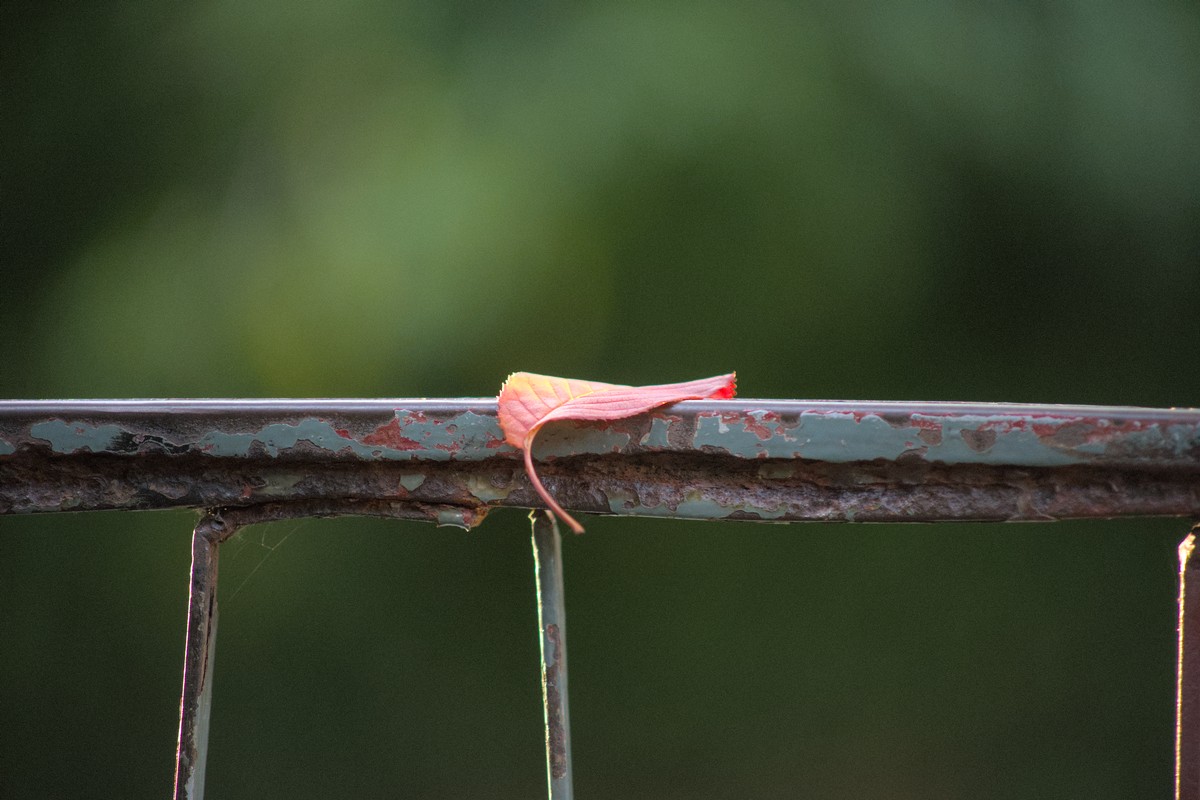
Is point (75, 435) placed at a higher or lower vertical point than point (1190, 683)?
higher

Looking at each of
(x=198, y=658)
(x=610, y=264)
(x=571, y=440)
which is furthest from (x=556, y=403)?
(x=610, y=264)

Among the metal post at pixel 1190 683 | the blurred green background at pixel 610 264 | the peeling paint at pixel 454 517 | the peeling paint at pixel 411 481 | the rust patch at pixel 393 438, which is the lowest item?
the metal post at pixel 1190 683

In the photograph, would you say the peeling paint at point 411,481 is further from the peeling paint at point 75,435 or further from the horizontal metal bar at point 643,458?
the peeling paint at point 75,435

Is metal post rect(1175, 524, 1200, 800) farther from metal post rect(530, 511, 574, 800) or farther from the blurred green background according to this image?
the blurred green background

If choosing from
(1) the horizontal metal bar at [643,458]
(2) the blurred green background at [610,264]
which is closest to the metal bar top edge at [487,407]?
(1) the horizontal metal bar at [643,458]

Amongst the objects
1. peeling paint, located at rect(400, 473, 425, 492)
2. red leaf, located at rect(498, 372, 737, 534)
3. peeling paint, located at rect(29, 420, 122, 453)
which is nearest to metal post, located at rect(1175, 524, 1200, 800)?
red leaf, located at rect(498, 372, 737, 534)

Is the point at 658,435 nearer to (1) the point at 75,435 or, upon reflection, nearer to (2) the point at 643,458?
(2) the point at 643,458
